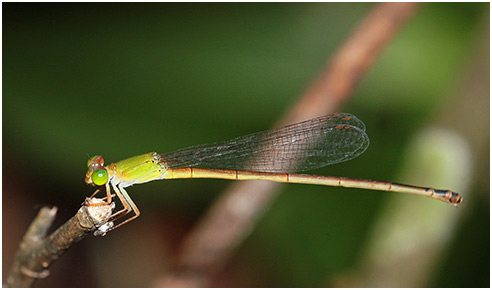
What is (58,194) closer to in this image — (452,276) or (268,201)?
(268,201)

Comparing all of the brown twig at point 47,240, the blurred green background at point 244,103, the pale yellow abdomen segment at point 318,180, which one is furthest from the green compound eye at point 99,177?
the blurred green background at point 244,103

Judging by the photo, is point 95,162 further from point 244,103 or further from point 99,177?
point 244,103

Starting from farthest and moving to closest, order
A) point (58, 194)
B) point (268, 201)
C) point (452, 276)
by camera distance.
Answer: point (58, 194), point (268, 201), point (452, 276)

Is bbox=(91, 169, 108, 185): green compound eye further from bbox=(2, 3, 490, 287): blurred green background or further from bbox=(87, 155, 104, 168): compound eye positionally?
bbox=(2, 3, 490, 287): blurred green background

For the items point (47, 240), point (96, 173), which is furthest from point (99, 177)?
point (47, 240)

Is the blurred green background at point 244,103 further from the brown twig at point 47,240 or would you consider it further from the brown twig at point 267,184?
the brown twig at point 47,240

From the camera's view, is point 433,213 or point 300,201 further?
point 300,201

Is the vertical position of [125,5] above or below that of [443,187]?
above

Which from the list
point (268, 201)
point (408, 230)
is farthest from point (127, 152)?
point (408, 230)
